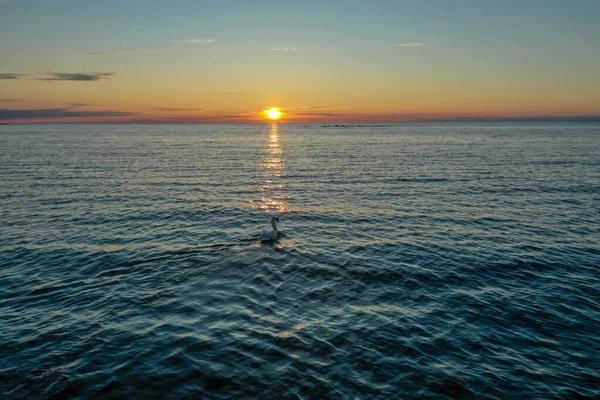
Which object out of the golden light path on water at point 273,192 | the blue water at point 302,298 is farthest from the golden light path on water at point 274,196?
the blue water at point 302,298

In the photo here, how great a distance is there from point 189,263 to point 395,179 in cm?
3701

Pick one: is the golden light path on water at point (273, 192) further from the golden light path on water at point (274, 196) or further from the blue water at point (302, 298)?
the blue water at point (302, 298)

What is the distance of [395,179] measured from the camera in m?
54.0

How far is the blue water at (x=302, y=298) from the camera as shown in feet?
42.4

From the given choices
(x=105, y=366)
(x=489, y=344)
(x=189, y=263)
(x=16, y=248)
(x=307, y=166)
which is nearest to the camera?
Result: (x=105, y=366)

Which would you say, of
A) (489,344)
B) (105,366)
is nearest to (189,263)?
(105,366)

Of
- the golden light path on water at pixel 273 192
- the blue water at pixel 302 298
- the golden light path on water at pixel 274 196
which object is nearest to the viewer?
the blue water at pixel 302 298

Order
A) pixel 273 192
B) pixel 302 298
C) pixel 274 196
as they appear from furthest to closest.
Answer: pixel 273 192, pixel 274 196, pixel 302 298

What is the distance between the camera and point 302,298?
18.7 metres

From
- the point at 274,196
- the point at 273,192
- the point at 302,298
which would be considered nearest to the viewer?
the point at 302,298

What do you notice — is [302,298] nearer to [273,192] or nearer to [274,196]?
[274,196]

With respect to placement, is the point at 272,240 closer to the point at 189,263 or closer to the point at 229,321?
the point at 189,263

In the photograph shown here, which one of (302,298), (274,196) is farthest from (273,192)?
(302,298)

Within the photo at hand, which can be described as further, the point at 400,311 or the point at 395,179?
the point at 395,179
